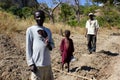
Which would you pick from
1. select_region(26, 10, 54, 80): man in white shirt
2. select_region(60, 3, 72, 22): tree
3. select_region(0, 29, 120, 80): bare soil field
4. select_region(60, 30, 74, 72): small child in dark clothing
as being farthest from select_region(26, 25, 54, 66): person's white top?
select_region(60, 3, 72, 22): tree

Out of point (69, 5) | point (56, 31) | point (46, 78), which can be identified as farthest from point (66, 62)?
point (69, 5)

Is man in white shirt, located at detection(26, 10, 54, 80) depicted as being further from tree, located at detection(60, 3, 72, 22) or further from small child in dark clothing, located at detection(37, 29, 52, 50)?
tree, located at detection(60, 3, 72, 22)

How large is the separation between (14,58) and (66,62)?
5.43 feet

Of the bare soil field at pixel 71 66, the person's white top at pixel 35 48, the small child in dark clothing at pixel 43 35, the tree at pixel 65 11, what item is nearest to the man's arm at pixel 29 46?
the person's white top at pixel 35 48

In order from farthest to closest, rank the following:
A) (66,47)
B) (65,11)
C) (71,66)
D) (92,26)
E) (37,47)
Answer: (65,11)
(92,26)
(71,66)
(66,47)
(37,47)

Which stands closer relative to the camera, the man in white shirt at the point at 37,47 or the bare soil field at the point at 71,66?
the man in white shirt at the point at 37,47

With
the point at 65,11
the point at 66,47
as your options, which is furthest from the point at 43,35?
the point at 65,11

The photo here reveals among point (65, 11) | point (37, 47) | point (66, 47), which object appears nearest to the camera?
point (37, 47)

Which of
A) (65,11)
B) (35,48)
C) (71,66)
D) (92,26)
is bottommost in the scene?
(71,66)

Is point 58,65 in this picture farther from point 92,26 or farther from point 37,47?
point 37,47

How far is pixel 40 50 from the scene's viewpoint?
4324 millimetres

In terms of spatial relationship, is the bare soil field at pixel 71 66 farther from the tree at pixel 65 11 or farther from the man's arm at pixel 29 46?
the tree at pixel 65 11

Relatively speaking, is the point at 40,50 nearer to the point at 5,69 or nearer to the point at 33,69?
the point at 33,69

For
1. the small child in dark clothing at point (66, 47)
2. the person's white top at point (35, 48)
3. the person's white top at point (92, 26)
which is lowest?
the small child in dark clothing at point (66, 47)
